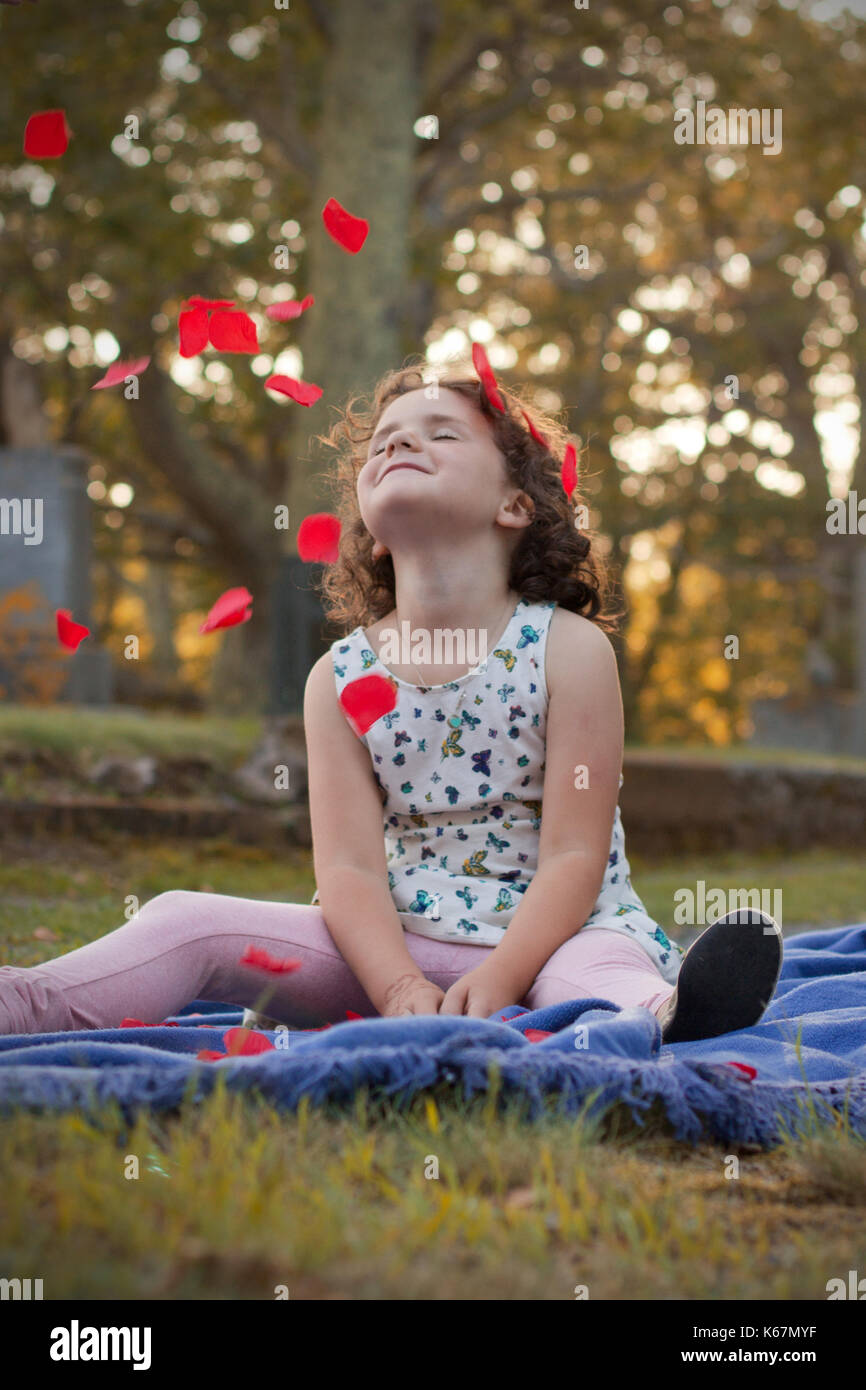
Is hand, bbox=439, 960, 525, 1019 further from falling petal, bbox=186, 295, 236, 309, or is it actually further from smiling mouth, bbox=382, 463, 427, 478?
falling petal, bbox=186, 295, 236, 309

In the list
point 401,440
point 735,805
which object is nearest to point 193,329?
point 401,440

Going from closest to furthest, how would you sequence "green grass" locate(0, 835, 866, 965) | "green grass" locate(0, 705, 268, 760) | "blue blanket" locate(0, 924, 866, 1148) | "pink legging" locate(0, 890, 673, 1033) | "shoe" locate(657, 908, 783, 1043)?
"blue blanket" locate(0, 924, 866, 1148) < "shoe" locate(657, 908, 783, 1043) < "pink legging" locate(0, 890, 673, 1033) < "green grass" locate(0, 835, 866, 965) < "green grass" locate(0, 705, 268, 760)

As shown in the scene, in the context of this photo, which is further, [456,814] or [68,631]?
[68,631]

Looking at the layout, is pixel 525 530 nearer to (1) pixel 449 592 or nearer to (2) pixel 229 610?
(1) pixel 449 592

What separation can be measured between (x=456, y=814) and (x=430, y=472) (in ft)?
2.23

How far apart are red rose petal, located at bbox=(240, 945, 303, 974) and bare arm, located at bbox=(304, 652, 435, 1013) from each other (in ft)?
0.41

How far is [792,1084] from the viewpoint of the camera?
1.85 metres

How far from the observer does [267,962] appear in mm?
2139

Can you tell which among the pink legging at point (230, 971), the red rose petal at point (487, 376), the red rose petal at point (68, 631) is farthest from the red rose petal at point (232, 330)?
the pink legging at point (230, 971)

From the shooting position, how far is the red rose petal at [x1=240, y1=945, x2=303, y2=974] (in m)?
2.12

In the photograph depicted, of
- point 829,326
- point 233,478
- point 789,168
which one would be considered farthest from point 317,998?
point 829,326

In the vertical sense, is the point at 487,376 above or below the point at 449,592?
above

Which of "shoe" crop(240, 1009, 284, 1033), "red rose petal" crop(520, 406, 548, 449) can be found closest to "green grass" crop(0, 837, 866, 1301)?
"shoe" crop(240, 1009, 284, 1033)

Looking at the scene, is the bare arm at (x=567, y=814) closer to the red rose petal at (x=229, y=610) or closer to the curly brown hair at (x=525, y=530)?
the curly brown hair at (x=525, y=530)
